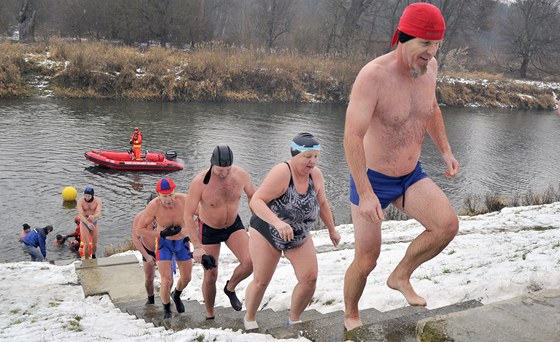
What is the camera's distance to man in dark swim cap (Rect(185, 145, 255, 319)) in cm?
520

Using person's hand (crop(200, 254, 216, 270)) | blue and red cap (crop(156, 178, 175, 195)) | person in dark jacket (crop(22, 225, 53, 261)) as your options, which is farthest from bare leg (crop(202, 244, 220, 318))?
person in dark jacket (crop(22, 225, 53, 261))

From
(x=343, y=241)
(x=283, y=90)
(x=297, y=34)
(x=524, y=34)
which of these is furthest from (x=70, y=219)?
(x=524, y=34)

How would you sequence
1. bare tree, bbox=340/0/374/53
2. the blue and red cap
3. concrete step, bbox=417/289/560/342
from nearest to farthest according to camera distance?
concrete step, bbox=417/289/560/342 < the blue and red cap < bare tree, bbox=340/0/374/53

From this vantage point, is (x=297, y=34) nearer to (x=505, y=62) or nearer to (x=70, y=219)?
(x=505, y=62)

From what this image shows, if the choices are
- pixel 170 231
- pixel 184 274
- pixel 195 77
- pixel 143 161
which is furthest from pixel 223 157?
pixel 195 77

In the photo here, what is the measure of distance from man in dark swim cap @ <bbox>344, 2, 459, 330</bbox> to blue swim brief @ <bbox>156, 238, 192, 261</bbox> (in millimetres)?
2629

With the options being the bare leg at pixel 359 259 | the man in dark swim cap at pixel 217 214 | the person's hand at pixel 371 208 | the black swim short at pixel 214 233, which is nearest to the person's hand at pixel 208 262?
the man in dark swim cap at pixel 217 214

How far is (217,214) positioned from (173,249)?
873mm

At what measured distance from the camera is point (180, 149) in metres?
22.0

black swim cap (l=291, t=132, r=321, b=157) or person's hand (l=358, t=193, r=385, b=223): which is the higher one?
black swim cap (l=291, t=132, r=321, b=157)


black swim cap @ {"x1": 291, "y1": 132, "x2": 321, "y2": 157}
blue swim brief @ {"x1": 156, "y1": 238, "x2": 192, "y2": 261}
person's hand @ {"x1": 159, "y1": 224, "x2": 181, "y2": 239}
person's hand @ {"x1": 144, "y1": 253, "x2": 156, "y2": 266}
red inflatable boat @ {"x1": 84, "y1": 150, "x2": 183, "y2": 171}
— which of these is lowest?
red inflatable boat @ {"x1": 84, "y1": 150, "x2": 183, "y2": 171}

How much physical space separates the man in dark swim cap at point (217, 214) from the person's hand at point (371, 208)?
210 cm

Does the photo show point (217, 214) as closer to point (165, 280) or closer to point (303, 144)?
point (165, 280)

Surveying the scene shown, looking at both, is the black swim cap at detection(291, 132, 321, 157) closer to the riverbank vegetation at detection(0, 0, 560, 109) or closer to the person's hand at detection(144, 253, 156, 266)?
the person's hand at detection(144, 253, 156, 266)
